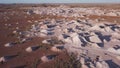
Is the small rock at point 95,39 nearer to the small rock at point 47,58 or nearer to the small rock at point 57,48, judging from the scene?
the small rock at point 57,48

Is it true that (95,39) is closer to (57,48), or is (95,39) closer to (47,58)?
(57,48)

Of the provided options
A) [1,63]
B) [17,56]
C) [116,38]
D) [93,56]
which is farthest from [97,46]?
[1,63]

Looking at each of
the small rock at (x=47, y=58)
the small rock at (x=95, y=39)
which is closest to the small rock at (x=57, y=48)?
the small rock at (x=47, y=58)

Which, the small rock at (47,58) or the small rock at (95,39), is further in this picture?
the small rock at (95,39)

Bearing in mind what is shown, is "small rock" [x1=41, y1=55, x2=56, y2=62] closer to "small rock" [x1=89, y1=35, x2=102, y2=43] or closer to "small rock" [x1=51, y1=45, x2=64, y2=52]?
"small rock" [x1=51, y1=45, x2=64, y2=52]

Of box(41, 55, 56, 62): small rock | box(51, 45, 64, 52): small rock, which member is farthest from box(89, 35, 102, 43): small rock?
box(41, 55, 56, 62): small rock

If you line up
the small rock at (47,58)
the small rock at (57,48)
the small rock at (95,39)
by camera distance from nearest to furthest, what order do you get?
the small rock at (47,58)
the small rock at (57,48)
the small rock at (95,39)

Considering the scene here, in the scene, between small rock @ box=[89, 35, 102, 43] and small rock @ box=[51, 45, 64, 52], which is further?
small rock @ box=[89, 35, 102, 43]

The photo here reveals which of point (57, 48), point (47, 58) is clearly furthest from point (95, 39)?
point (47, 58)

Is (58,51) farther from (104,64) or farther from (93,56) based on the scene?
(104,64)

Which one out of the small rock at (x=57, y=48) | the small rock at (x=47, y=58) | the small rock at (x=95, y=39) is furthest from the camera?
the small rock at (x=95, y=39)

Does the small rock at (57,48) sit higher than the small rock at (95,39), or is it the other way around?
the small rock at (95,39)
